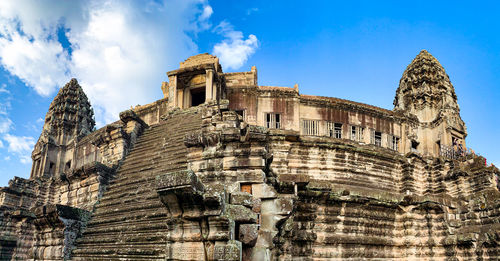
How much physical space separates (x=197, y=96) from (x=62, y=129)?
12998 millimetres

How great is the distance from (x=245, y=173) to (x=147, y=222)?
15.9ft

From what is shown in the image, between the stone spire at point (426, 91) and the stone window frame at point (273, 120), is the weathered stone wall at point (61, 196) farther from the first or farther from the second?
the stone spire at point (426, 91)

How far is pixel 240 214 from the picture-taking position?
7.32 metres

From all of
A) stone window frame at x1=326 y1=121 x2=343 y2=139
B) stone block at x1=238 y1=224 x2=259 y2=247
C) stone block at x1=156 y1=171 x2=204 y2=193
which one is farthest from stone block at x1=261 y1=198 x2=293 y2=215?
stone window frame at x1=326 y1=121 x2=343 y2=139

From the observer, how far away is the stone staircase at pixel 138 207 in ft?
39.1

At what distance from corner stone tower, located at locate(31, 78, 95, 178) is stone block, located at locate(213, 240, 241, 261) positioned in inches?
1060

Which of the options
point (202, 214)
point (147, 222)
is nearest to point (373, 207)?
point (147, 222)

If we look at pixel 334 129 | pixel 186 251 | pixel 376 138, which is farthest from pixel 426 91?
pixel 186 251

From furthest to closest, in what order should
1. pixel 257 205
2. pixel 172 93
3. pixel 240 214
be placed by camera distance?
pixel 172 93 < pixel 257 205 < pixel 240 214

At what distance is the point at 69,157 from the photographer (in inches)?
1212

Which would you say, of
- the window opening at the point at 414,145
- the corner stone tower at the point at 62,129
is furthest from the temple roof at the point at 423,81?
the corner stone tower at the point at 62,129

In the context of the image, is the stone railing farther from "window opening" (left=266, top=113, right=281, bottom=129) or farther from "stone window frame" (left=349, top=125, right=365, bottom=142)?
"window opening" (left=266, top=113, right=281, bottom=129)

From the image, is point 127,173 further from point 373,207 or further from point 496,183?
point 496,183

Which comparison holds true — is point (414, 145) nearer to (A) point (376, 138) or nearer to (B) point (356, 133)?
(A) point (376, 138)
